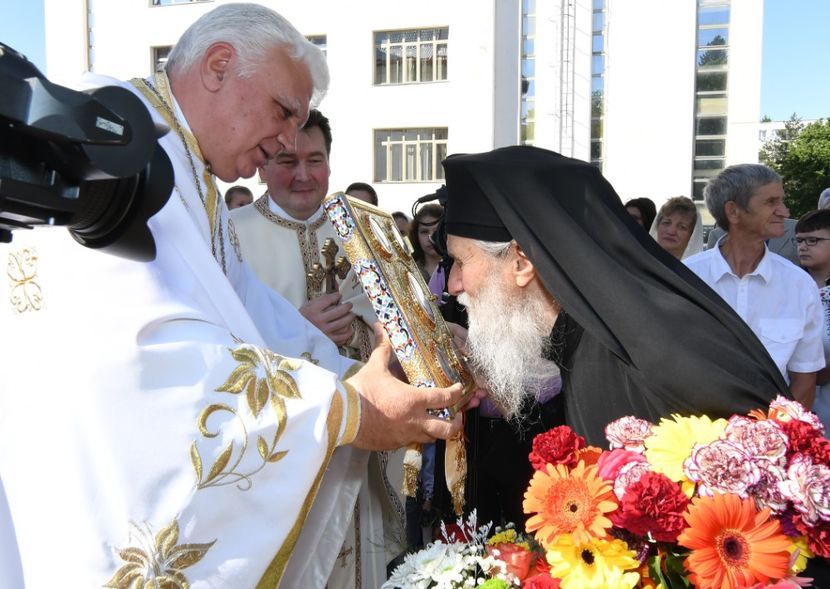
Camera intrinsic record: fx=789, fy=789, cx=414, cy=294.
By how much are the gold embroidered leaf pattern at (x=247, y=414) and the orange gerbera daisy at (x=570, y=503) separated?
2.03ft

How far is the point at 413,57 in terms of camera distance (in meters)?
23.3

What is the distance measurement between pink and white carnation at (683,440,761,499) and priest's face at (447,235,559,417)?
0.97m

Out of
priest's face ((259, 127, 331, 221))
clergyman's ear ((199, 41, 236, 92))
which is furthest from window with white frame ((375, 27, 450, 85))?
clergyman's ear ((199, 41, 236, 92))

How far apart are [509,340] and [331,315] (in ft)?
3.07

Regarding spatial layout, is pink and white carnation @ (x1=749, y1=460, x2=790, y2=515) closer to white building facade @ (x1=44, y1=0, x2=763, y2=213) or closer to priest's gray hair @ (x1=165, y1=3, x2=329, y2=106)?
priest's gray hair @ (x1=165, y1=3, x2=329, y2=106)

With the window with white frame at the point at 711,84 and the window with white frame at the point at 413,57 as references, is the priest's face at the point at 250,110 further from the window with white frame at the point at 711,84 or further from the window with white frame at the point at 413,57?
the window with white frame at the point at 711,84

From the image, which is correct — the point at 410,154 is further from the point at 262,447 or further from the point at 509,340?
the point at 262,447

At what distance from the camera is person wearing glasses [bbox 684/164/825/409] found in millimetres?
4824

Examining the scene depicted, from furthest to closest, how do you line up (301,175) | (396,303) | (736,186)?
1. (736,186)
2. (301,175)
3. (396,303)

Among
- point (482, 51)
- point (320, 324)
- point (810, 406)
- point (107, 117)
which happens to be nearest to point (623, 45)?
point (482, 51)

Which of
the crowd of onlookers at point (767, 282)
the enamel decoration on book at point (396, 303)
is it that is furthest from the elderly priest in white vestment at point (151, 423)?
the crowd of onlookers at point (767, 282)

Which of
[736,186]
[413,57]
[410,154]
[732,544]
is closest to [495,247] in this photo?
[732,544]

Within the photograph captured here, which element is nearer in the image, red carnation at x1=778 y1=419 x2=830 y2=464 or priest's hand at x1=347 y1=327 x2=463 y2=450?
red carnation at x1=778 y1=419 x2=830 y2=464

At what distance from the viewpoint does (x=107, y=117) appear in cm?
100
